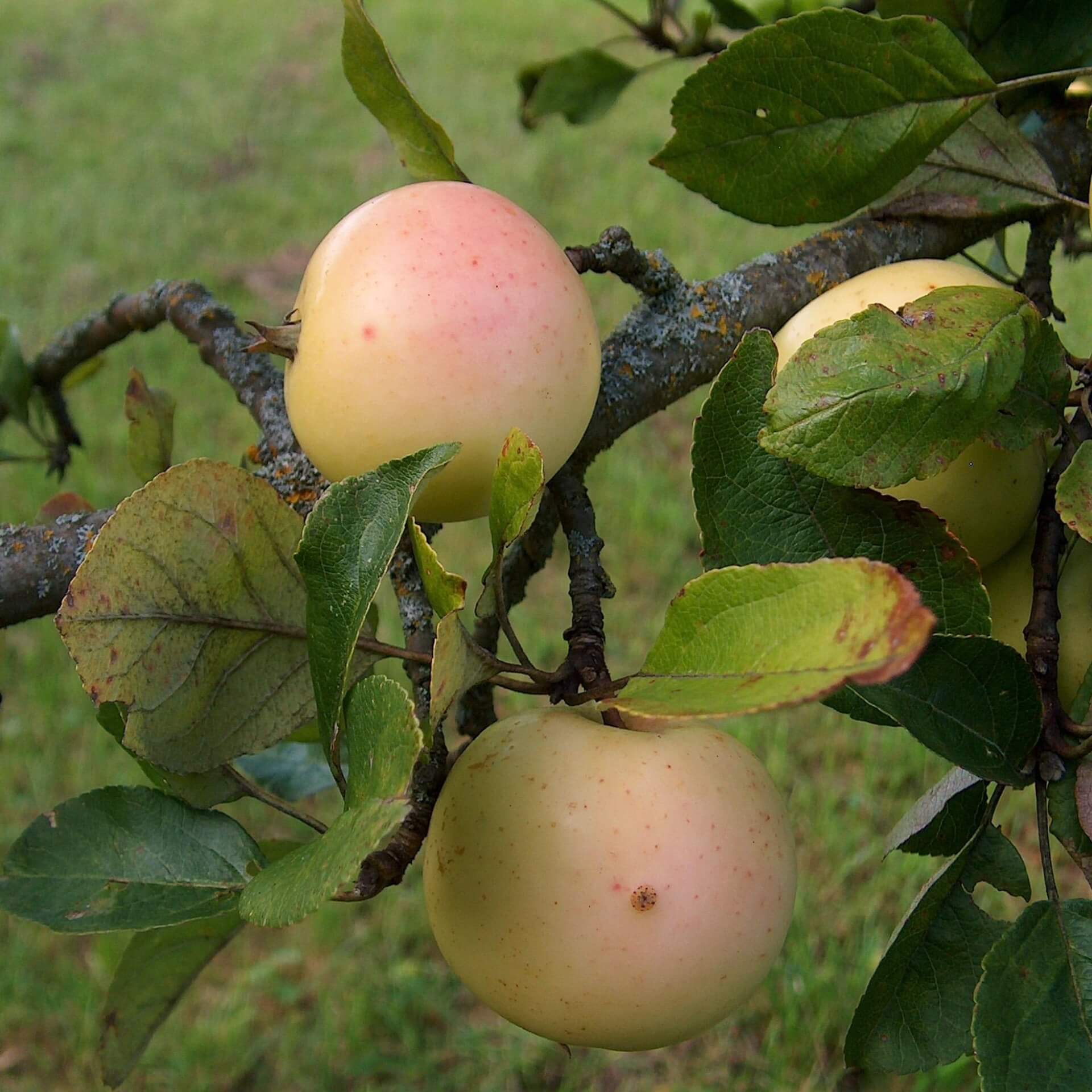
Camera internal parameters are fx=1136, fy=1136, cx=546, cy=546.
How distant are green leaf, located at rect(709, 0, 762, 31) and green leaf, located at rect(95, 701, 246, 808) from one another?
73 centimetres

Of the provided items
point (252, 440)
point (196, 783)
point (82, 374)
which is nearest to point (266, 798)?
point (196, 783)

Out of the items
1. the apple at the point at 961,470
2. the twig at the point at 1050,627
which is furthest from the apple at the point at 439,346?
the twig at the point at 1050,627

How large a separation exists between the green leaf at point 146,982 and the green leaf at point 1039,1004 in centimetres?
36

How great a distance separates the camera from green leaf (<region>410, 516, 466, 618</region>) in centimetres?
39

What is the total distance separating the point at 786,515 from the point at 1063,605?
15 centimetres

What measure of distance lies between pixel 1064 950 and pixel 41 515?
0.69 metres

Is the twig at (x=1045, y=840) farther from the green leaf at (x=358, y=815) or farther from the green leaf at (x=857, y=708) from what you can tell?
the green leaf at (x=358, y=815)

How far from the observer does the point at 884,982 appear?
0.51 m

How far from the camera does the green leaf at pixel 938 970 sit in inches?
20.1

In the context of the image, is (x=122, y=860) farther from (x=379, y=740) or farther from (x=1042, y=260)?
(x=1042, y=260)

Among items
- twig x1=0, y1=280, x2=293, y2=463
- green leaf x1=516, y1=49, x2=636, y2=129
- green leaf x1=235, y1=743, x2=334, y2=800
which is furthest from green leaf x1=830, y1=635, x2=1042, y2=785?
green leaf x1=516, y1=49, x2=636, y2=129

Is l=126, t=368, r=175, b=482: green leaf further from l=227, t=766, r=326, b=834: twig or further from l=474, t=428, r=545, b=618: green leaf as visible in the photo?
l=474, t=428, r=545, b=618: green leaf

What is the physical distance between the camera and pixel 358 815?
0.36 m

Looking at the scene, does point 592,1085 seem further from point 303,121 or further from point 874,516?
point 303,121
